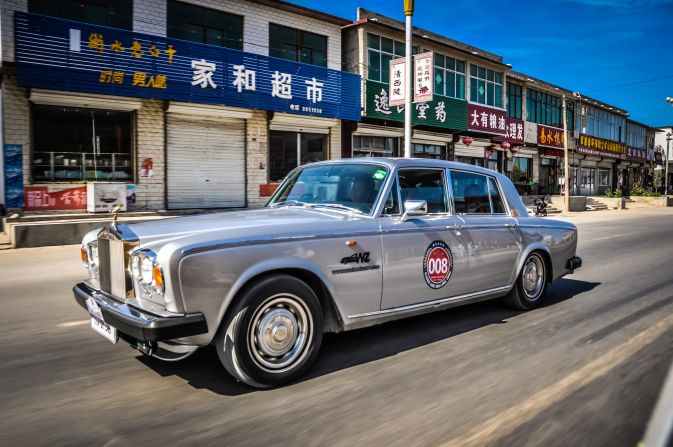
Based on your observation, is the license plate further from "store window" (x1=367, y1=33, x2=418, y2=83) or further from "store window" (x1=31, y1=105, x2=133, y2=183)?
"store window" (x1=367, y1=33, x2=418, y2=83)

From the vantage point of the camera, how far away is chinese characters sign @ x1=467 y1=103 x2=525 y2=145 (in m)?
25.1

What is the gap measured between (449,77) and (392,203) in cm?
2198

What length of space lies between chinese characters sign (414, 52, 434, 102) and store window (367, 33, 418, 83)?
13.7 feet

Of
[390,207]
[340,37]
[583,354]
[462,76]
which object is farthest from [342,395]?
[462,76]

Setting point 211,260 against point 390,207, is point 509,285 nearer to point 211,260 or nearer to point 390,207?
point 390,207

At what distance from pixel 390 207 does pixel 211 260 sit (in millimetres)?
1734

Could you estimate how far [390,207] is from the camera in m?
4.18

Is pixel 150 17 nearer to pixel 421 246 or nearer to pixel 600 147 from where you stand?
pixel 421 246

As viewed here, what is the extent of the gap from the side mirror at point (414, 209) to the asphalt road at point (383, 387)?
45.8 inches

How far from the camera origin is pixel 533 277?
18.5 ft

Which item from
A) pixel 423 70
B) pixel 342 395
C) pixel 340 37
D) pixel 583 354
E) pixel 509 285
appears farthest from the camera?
pixel 340 37

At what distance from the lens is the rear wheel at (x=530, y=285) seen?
5430mm

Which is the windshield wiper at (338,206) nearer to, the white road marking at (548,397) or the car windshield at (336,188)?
the car windshield at (336,188)

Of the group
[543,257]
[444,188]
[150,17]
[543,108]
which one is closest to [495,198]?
[444,188]
